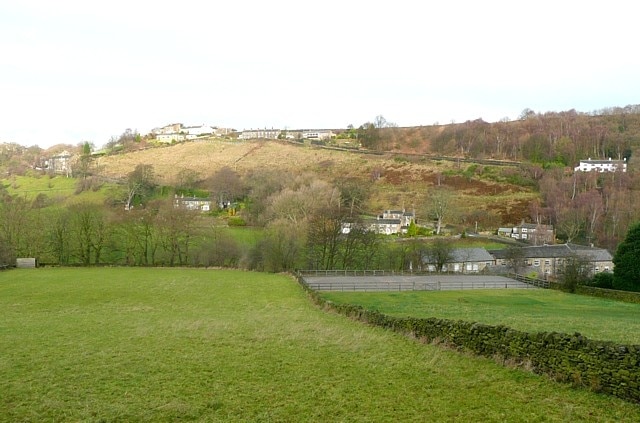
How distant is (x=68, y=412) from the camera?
31.6 feet

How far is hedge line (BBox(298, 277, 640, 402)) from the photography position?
9844 millimetres

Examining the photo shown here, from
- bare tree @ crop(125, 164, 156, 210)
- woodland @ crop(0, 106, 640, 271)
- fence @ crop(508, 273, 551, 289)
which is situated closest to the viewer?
fence @ crop(508, 273, 551, 289)

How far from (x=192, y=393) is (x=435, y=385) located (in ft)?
19.4

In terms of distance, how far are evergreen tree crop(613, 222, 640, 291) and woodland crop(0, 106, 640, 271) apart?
985 inches

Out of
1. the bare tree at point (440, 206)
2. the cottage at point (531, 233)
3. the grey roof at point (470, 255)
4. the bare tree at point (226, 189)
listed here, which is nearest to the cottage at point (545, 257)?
the grey roof at point (470, 255)

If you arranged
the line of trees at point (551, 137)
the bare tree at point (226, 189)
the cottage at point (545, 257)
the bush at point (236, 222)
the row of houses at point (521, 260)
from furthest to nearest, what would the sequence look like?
the line of trees at point (551, 137)
the bare tree at point (226, 189)
the bush at point (236, 222)
the cottage at point (545, 257)
the row of houses at point (521, 260)

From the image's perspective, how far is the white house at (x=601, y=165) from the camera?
363 ft

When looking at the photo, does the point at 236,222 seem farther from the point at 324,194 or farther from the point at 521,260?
the point at 521,260

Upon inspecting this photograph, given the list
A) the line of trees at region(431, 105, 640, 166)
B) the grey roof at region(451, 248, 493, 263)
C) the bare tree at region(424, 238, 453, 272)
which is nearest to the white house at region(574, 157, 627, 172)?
the line of trees at region(431, 105, 640, 166)

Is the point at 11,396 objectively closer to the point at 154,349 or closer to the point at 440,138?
the point at 154,349

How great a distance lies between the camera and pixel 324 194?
7794 centimetres

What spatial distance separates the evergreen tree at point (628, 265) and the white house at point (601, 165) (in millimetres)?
69959

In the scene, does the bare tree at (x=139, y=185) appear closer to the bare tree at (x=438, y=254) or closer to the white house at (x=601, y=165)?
the bare tree at (x=438, y=254)

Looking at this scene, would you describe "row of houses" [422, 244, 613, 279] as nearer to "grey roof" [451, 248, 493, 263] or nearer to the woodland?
"grey roof" [451, 248, 493, 263]
